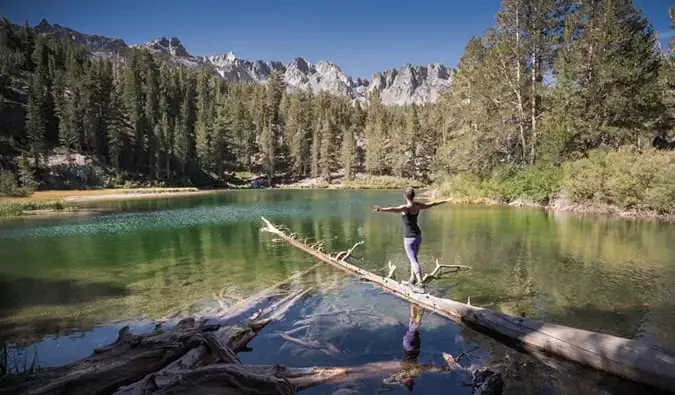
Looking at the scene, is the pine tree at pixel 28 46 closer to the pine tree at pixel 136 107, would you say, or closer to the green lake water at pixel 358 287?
the pine tree at pixel 136 107

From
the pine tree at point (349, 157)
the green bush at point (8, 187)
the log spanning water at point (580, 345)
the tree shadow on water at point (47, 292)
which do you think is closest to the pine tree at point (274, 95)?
the pine tree at point (349, 157)

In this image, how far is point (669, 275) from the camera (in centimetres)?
1286

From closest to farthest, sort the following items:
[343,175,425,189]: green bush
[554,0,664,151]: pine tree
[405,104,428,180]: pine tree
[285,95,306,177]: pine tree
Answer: [554,0,664,151]: pine tree < [343,175,425,189]: green bush < [405,104,428,180]: pine tree < [285,95,306,177]: pine tree

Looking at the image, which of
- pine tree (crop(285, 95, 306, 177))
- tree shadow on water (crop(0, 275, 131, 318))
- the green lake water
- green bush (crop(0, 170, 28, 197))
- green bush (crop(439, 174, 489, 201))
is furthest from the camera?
pine tree (crop(285, 95, 306, 177))

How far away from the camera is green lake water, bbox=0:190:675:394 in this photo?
7.88 m

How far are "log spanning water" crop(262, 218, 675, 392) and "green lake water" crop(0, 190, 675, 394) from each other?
0.23 meters

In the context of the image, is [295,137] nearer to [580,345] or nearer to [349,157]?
[349,157]

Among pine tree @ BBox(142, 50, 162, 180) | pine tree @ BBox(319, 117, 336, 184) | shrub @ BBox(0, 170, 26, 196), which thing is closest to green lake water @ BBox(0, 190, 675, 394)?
shrub @ BBox(0, 170, 26, 196)

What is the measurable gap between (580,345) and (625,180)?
27.4m

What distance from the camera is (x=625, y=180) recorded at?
28.5m

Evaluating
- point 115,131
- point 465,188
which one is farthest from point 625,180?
point 115,131

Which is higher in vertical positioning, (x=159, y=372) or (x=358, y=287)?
(x=159, y=372)

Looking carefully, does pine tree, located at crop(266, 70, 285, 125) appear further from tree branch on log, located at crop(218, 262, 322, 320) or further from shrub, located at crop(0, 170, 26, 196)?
tree branch on log, located at crop(218, 262, 322, 320)

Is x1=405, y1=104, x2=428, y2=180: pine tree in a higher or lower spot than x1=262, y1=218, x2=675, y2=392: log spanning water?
higher
